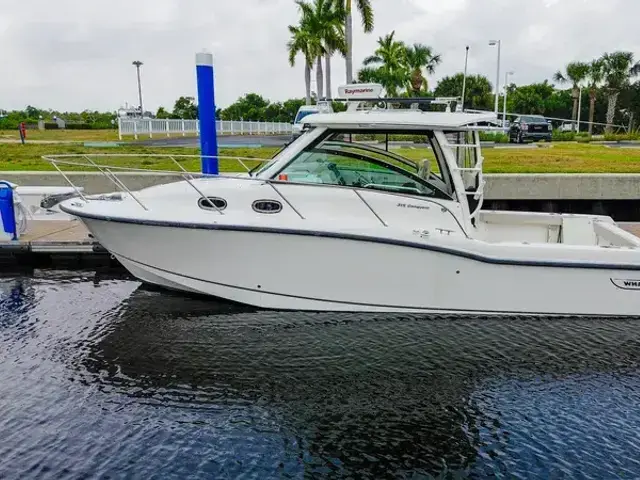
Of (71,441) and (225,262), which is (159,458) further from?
(225,262)

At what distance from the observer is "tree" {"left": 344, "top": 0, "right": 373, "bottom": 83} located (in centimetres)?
2206

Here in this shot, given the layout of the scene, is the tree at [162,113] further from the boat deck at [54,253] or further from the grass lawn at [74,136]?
the boat deck at [54,253]

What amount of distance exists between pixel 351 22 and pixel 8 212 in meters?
16.9

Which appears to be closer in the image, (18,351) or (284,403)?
(284,403)

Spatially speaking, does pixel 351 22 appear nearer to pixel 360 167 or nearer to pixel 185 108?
pixel 360 167

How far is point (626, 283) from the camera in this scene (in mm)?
6238

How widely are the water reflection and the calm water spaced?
0.05ft

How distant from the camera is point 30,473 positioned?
401 centimetres

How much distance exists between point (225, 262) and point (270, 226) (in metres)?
0.69

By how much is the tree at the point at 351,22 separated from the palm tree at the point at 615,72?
32.9 metres

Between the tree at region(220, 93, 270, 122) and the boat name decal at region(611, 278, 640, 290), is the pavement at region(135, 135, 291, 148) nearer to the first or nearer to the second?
the boat name decal at region(611, 278, 640, 290)

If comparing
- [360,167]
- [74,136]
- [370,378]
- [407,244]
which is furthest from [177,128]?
[370,378]

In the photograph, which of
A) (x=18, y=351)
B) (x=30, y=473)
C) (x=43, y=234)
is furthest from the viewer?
(x=43, y=234)

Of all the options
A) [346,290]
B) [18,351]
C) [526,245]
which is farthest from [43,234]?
[526,245]
